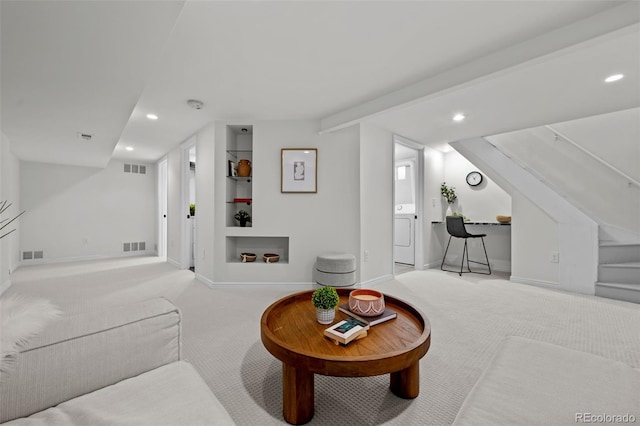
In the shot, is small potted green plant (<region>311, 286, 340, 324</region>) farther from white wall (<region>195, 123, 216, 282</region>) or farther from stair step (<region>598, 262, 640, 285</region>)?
stair step (<region>598, 262, 640, 285</region>)

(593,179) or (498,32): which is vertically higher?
(498,32)

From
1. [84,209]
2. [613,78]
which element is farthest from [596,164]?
[84,209]

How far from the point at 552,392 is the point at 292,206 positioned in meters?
3.10

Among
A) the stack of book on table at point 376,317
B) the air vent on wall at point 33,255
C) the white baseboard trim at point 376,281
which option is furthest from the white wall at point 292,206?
the air vent on wall at point 33,255

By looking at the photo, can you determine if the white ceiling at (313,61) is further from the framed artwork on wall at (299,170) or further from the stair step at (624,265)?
the stair step at (624,265)

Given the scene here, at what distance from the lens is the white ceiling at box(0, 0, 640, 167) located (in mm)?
1631

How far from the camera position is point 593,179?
395cm

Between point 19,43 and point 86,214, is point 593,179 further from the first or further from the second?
point 86,214

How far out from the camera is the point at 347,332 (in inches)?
54.4

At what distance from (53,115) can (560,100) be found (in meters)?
5.39

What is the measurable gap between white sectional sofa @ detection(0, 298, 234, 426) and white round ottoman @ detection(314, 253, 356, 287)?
7.28 feet

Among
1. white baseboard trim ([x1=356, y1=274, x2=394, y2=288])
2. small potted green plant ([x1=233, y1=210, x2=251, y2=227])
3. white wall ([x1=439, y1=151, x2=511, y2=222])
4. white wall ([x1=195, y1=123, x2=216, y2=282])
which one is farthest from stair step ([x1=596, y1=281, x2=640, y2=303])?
white wall ([x1=195, y1=123, x2=216, y2=282])

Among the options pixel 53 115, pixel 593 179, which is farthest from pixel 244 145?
pixel 593 179

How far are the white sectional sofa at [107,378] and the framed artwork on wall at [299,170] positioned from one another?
107 inches
